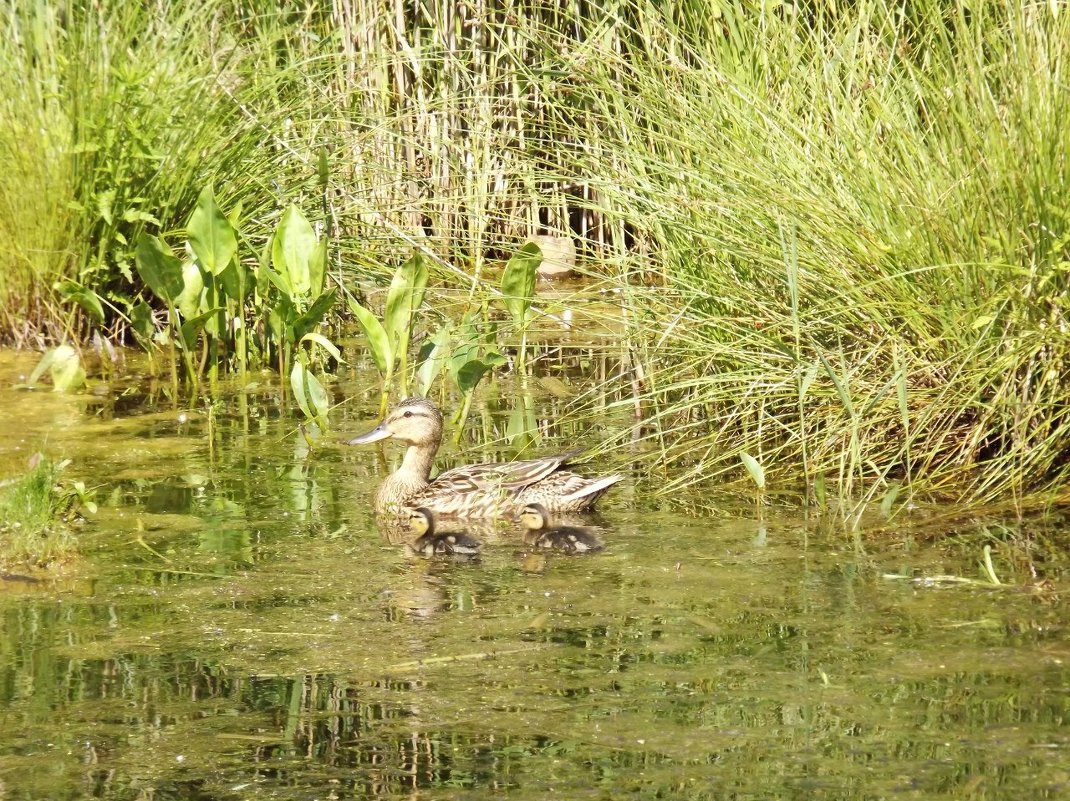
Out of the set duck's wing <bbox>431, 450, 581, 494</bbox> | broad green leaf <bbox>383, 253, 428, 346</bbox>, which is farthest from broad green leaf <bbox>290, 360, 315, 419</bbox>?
duck's wing <bbox>431, 450, 581, 494</bbox>

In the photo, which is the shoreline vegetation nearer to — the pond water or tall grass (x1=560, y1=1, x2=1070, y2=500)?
tall grass (x1=560, y1=1, x2=1070, y2=500)

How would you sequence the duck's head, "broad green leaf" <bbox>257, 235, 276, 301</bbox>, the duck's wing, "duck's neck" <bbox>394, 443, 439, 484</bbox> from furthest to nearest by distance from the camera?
"broad green leaf" <bbox>257, 235, 276, 301</bbox>, the duck's head, "duck's neck" <bbox>394, 443, 439, 484</bbox>, the duck's wing

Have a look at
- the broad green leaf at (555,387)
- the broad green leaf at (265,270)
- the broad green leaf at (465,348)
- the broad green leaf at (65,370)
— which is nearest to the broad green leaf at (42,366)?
the broad green leaf at (65,370)

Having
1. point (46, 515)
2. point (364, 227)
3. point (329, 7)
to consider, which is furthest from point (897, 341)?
point (329, 7)

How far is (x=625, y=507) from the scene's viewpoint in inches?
252

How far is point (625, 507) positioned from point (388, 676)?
2007 mm

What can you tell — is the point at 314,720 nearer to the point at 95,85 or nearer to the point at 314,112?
the point at 95,85

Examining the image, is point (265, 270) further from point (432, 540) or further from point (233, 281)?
point (432, 540)

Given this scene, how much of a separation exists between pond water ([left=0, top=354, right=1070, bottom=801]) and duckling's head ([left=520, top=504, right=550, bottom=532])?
154 millimetres

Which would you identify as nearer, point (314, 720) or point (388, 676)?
point (314, 720)

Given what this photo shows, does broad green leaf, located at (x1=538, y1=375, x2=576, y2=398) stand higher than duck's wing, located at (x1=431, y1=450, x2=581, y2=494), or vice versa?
broad green leaf, located at (x1=538, y1=375, x2=576, y2=398)

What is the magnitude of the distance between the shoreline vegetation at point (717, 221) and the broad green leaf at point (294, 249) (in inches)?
0.5

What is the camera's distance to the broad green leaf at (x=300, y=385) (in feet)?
25.2

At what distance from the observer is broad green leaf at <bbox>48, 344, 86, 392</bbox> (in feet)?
27.3
